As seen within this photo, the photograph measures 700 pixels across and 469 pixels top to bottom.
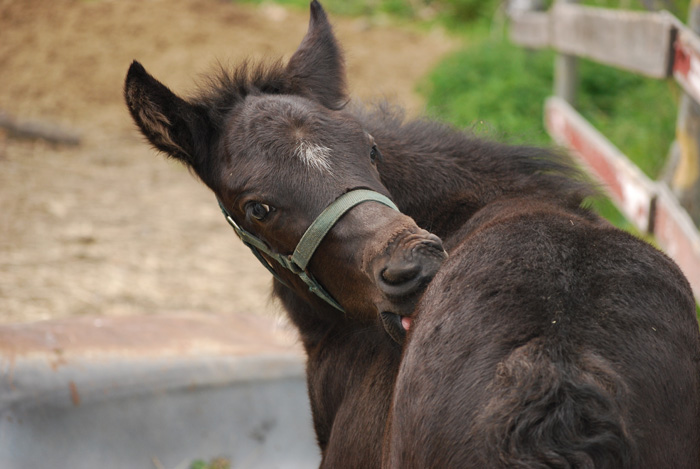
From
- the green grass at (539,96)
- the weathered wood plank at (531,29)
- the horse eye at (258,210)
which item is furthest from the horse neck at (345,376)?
the weathered wood plank at (531,29)

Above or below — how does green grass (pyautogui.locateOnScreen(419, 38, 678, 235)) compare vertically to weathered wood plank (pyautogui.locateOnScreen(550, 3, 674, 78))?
below

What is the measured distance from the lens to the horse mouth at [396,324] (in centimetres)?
242

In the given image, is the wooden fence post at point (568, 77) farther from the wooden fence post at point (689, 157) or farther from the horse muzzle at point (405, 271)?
the horse muzzle at point (405, 271)

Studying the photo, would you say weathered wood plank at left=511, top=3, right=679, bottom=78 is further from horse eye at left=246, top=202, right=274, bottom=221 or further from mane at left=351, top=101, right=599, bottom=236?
horse eye at left=246, top=202, right=274, bottom=221

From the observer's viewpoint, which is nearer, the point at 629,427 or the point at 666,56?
the point at 629,427

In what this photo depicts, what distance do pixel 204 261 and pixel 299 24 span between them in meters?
10.6

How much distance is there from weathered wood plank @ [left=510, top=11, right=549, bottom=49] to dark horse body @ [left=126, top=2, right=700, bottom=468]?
5.55m

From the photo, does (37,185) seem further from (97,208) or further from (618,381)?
(618,381)

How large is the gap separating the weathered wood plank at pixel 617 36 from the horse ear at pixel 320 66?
2322 mm

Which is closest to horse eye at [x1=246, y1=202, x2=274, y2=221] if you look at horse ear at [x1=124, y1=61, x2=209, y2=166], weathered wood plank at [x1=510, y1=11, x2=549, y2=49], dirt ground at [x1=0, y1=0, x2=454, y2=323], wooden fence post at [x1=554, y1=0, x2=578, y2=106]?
horse ear at [x1=124, y1=61, x2=209, y2=166]

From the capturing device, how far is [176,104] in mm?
2855

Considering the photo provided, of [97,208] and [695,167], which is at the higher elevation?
[695,167]

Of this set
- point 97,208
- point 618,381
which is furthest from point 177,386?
point 97,208

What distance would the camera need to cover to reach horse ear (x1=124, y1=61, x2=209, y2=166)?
9.05 ft
